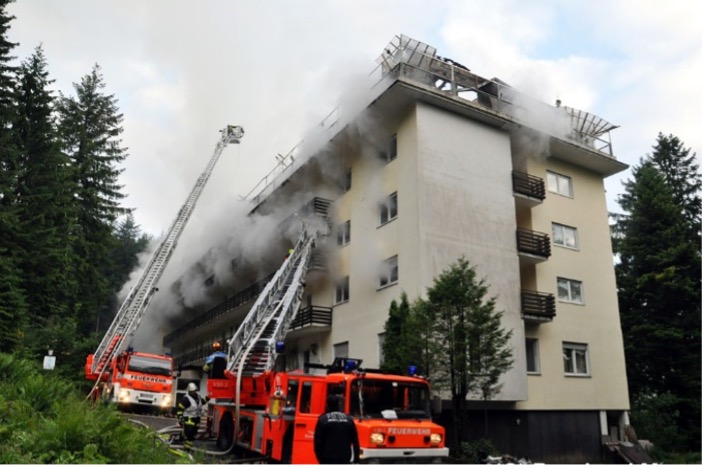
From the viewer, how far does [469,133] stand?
21938mm

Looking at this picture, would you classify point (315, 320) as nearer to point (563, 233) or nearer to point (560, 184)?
point (563, 233)

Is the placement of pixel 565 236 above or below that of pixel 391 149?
below

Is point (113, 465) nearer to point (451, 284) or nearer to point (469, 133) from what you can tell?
point (451, 284)

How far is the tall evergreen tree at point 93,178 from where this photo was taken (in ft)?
124

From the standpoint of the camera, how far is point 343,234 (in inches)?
975

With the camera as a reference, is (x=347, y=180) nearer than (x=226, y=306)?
Yes

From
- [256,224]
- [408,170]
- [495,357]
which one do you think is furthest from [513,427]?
[256,224]

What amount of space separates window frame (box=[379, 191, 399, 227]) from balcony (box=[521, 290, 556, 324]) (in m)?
5.63

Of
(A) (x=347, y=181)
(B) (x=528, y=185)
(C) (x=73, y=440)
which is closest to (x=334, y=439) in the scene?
(C) (x=73, y=440)

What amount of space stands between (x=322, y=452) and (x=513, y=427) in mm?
14163

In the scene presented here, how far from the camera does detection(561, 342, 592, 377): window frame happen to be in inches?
871

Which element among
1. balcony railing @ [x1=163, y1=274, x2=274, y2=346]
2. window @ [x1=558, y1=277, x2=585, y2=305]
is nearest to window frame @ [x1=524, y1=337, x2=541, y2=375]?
window @ [x1=558, y1=277, x2=585, y2=305]

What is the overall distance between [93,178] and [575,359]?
3409 centimetres

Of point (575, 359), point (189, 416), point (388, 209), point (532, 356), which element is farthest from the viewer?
point (575, 359)
